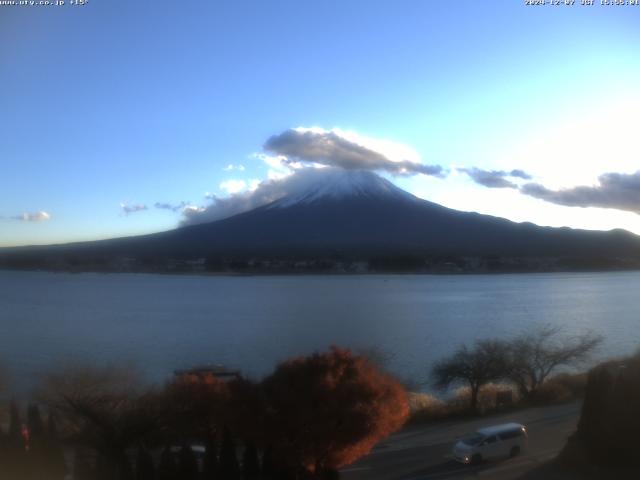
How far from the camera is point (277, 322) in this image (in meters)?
21.5

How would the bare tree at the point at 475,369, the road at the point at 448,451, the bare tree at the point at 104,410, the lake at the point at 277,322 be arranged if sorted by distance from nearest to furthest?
the road at the point at 448,451 → the bare tree at the point at 104,410 → the bare tree at the point at 475,369 → the lake at the point at 277,322

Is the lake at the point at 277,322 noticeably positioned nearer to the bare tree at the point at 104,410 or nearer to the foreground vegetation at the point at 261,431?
the bare tree at the point at 104,410

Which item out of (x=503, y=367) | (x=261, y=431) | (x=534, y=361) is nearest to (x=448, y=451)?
(x=261, y=431)

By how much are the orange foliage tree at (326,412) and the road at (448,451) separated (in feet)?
2.00

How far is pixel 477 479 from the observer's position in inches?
229

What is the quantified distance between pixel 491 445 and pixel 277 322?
50.5 ft

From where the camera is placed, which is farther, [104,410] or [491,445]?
[104,410]

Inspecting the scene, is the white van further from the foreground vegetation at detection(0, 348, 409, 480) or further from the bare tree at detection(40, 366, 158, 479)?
the bare tree at detection(40, 366, 158, 479)

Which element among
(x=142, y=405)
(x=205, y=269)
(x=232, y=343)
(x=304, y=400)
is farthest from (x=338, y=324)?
(x=205, y=269)

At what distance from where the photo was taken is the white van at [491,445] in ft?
20.8

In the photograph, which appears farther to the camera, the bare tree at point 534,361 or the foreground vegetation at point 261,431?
the bare tree at point 534,361

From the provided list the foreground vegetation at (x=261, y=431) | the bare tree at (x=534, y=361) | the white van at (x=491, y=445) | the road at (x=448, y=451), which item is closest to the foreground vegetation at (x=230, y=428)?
the foreground vegetation at (x=261, y=431)

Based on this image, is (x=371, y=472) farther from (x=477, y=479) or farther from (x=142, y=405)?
(x=142, y=405)

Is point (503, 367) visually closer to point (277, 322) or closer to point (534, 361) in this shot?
point (534, 361)
